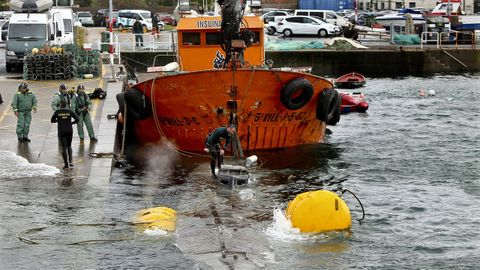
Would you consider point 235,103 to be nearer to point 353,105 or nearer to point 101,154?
point 101,154

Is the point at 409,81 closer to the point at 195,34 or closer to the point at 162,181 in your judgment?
the point at 195,34

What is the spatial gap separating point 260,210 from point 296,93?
21.2 ft

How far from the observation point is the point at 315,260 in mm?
16422

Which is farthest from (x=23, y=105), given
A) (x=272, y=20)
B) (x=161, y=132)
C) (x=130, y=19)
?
(x=130, y=19)

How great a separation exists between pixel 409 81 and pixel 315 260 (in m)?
33.4

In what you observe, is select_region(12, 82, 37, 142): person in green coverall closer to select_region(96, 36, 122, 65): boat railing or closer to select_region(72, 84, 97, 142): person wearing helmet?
select_region(72, 84, 97, 142): person wearing helmet

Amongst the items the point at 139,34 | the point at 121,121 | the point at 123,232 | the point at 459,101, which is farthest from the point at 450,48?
the point at 123,232

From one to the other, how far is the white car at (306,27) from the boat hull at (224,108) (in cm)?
3384

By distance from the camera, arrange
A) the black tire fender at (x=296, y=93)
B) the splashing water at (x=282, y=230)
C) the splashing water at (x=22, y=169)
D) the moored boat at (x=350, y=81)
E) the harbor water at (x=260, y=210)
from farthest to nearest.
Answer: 1. the moored boat at (x=350, y=81)
2. the black tire fender at (x=296, y=93)
3. the splashing water at (x=22, y=169)
4. the splashing water at (x=282, y=230)
5. the harbor water at (x=260, y=210)

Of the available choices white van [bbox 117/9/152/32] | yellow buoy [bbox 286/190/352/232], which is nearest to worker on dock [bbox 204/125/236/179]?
yellow buoy [bbox 286/190/352/232]

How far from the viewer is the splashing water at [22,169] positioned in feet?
69.6

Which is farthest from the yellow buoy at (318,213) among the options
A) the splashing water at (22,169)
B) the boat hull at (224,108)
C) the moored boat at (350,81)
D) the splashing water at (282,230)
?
the moored boat at (350,81)

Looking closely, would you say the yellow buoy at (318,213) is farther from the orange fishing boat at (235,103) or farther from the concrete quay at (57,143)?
the orange fishing boat at (235,103)

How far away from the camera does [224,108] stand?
2534 cm
